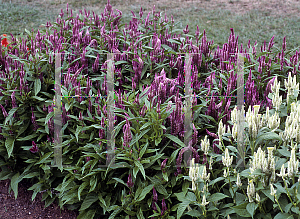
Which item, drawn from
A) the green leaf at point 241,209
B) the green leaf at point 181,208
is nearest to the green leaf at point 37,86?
the green leaf at point 181,208

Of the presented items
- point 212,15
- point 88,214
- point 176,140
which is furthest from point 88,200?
point 212,15

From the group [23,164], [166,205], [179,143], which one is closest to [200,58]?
[179,143]

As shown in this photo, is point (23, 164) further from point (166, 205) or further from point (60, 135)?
point (166, 205)

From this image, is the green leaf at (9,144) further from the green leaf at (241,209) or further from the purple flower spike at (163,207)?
the green leaf at (241,209)

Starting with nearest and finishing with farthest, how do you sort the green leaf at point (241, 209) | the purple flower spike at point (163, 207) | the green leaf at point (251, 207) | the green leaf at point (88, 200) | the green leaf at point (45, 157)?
the green leaf at point (251, 207)
the green leaf at point (241, 209)
the purple flower spike at point (163, 207)
the green leaf at point (88, 200)
the green leaf at point (45, 157)

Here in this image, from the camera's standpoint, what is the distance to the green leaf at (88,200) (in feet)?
9.14

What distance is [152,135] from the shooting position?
104 inches

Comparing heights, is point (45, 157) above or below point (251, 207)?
below

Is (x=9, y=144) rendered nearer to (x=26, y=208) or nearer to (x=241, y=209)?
(x=26, y=208)

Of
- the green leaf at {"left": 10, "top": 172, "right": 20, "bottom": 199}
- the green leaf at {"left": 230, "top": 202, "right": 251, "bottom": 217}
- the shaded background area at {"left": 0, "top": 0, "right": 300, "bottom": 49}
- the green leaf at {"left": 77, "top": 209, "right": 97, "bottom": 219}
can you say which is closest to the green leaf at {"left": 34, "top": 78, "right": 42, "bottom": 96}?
the green leaf at {"left": 10, "top": 172, "right": 20, "bottom": 199}

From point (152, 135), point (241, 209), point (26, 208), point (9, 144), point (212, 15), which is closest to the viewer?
point (241, 209)

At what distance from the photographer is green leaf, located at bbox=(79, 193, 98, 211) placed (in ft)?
9.14

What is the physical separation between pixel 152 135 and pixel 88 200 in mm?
829

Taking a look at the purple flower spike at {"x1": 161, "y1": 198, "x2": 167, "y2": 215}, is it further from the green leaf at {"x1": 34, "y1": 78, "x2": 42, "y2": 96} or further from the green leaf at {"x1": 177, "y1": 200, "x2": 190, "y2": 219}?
the green leaf at {"x1": 34, "y1": 78, "x2": 42, "y2": 96}
